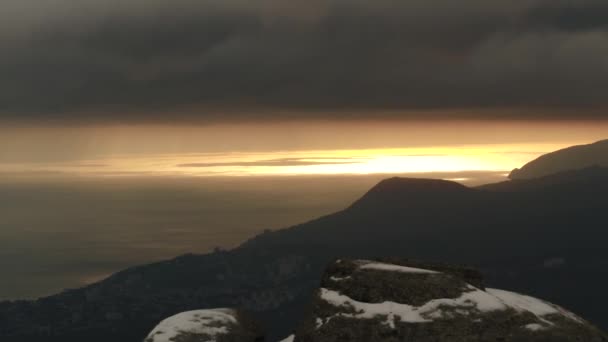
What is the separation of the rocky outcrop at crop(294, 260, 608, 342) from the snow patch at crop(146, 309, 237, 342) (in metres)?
22.1

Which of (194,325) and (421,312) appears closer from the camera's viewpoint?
(421,312)

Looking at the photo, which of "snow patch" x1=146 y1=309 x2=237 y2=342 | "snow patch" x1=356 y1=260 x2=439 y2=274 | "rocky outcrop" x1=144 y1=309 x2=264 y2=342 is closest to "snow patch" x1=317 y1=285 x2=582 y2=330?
"snow patch" x1=356 y1=260 x2=439 y2=274

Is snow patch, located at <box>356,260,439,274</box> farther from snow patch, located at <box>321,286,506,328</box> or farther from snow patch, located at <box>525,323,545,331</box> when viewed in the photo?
snow patch, located at <box>525,323,545,331</box>

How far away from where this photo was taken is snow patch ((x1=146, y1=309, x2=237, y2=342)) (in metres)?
103

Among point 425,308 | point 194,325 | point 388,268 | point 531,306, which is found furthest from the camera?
point 194,325

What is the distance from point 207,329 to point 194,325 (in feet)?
7.45

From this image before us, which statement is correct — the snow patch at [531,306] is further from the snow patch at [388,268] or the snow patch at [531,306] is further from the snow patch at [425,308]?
the snow patch at [388,268]

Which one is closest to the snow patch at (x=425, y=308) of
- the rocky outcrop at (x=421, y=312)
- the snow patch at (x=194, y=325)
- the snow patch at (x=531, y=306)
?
the rocky outcrop at (x=421, y=312)

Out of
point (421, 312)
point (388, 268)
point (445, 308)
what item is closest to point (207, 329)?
point (388, 268)

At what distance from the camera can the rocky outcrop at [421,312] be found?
256ft

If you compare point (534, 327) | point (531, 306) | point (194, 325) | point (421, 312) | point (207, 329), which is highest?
point (421, 312)

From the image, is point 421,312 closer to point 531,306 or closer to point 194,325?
point 531,306

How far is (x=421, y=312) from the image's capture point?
80375 millimetres

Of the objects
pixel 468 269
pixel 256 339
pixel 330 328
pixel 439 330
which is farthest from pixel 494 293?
pixel 256 339
